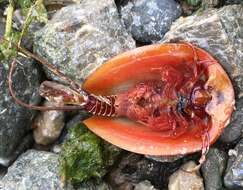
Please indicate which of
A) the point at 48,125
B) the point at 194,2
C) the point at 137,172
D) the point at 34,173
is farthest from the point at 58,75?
the point at 194,2

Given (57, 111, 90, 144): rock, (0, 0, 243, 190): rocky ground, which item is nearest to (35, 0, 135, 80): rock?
(0, 0, 243, 190): rocky ground

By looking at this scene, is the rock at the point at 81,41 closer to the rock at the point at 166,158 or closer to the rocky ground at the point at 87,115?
the rocky ground at the point at 87,115

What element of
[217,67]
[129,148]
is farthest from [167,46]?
[129,148]

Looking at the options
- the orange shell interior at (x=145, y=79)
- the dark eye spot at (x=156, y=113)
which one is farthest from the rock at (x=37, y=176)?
the dark eye spot at (x=156, y=113)

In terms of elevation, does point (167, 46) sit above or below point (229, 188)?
above

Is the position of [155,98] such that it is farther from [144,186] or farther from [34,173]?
[34,173]

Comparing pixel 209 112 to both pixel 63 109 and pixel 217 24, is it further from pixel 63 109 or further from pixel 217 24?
pixel 63 109

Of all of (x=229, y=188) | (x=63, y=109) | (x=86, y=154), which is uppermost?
(x=63, y=109)

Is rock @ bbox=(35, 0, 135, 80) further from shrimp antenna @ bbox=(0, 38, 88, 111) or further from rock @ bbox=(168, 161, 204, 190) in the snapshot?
rock @ bbox=(168, 161, 204, 190)
